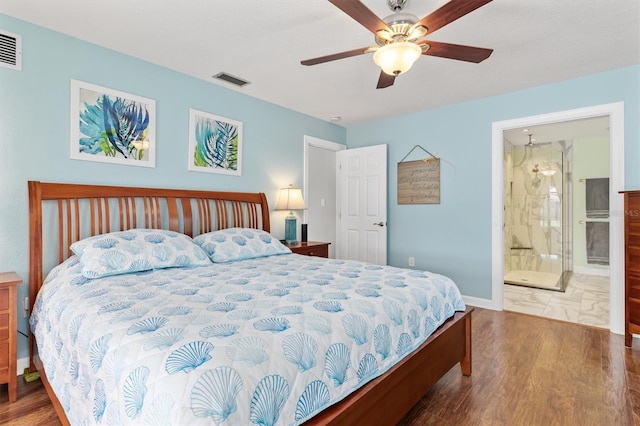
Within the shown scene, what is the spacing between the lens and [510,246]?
6.03 metres

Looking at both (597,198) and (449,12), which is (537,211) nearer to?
Answer: (597,198)

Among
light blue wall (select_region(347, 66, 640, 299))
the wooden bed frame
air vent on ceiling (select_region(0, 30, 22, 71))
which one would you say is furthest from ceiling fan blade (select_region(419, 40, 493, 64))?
air vent on ceiling (select_region(0, 30, 22, 71))

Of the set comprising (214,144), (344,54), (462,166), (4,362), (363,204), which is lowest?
(4,362)

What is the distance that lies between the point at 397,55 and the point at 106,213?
2.45 m

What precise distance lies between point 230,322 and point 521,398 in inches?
74.2

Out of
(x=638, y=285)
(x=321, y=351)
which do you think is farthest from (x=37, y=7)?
(x=638, y=285)

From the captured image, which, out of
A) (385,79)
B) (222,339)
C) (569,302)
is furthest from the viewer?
(569,302)

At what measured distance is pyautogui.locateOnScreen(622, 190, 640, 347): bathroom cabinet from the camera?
2.65 m

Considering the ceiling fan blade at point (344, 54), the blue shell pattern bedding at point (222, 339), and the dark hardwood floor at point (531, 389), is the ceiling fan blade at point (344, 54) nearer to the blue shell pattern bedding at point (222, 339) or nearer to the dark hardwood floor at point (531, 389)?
the blue shell pattern bedding at point (222, 339)

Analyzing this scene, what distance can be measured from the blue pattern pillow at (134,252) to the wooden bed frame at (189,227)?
0.35 meters

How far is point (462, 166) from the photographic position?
403 cm

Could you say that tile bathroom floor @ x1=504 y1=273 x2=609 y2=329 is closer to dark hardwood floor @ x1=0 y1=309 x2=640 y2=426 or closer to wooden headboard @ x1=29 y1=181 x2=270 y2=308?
dark hardwood floor @ x1=0 y1=309 x2=640 y2=426

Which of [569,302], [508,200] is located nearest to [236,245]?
[569,302]

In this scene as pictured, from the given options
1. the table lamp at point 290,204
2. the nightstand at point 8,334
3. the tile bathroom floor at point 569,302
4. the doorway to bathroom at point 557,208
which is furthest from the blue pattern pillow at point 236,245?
the doorway to bathroom at point 557,208
